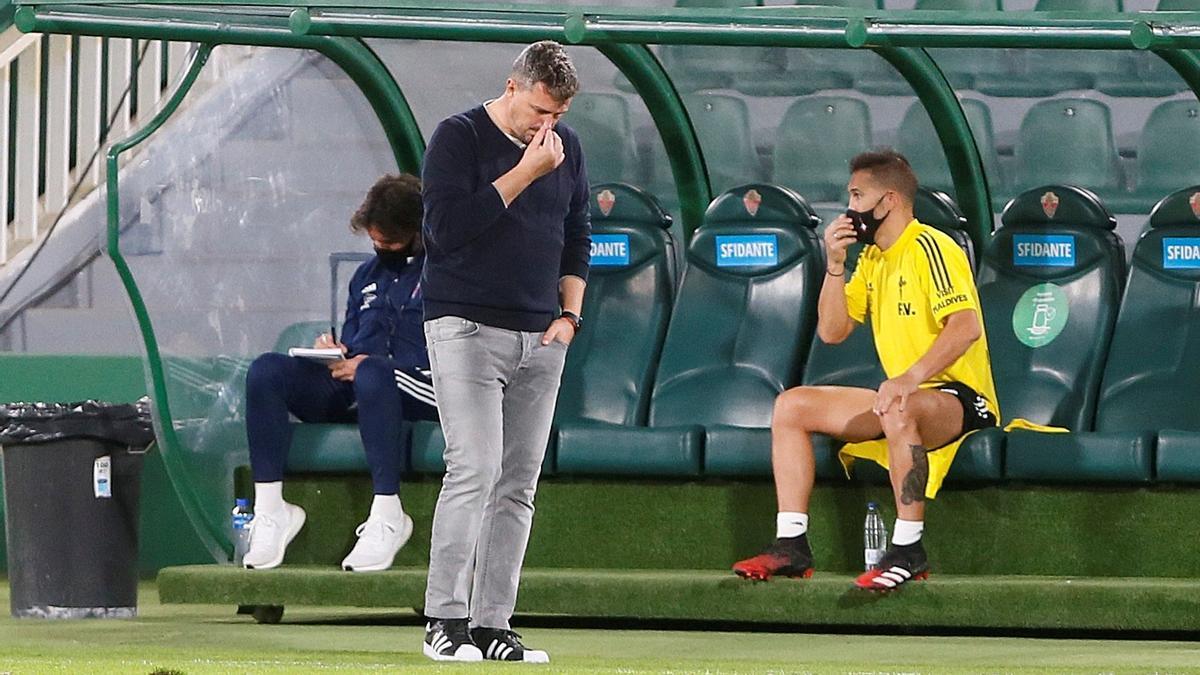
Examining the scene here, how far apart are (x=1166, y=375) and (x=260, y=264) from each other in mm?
3080

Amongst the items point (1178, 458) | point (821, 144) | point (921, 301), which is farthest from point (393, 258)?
point (1178, 458)

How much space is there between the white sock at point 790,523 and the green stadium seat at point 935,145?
1.72m

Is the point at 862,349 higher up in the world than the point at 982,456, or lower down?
higher up

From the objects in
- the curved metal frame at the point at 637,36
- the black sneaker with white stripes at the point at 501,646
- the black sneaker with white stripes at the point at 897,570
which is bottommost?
the black sneaker with white stripes at the point at 501,646

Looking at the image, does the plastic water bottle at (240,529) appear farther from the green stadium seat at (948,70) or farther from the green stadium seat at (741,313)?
the green stadium seat at (948,70)

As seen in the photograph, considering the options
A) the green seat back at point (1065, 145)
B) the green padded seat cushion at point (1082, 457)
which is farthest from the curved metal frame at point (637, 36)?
the green padded seat cushion at point (1082, 457)

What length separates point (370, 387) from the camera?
7426mm

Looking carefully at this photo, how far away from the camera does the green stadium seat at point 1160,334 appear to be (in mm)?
7480

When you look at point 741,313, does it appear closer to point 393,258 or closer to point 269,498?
point 393,258

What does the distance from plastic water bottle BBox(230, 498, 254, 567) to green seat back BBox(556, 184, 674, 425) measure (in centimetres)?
113

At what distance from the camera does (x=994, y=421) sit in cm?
709

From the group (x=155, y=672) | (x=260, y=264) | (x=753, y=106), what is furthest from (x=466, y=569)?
(x=753, y=106)

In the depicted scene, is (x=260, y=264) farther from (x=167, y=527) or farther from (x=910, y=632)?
(x=910, y=632)

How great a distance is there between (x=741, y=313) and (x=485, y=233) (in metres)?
2.42
